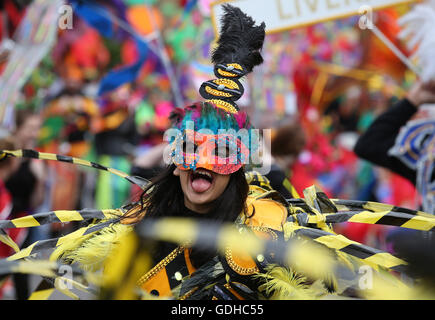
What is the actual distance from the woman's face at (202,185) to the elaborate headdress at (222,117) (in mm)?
40

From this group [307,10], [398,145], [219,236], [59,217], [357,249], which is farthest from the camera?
[307,10]

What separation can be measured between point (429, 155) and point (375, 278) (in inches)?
66.6

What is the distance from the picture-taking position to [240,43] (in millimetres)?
2039

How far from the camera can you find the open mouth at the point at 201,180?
1.73 metres

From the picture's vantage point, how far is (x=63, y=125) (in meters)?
6.16

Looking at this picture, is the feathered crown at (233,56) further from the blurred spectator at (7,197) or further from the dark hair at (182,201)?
the blurred spectator at (7,197)

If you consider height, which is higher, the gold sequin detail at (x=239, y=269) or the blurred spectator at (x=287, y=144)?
the blurred spectator at (x=287, y=144)

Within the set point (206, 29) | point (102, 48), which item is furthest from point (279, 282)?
point (102, 48)

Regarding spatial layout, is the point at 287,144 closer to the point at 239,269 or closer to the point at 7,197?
the point at 7,197

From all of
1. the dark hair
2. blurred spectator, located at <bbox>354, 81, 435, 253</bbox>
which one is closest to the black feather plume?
the dark hair

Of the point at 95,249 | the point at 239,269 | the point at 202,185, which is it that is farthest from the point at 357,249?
the point at 95,249

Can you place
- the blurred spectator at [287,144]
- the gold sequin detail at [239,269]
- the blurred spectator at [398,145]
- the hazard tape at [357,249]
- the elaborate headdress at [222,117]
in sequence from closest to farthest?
1. the hazard tape at [357,249]
2. the gold sequin detail at [239,269]
3. the elaborate headdress at [222,117]
4. the blurred spectator at [398,145]
5. the blurred spectator at [287,144]

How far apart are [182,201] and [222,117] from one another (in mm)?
343

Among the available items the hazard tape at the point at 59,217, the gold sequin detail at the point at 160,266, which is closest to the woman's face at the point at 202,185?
the gold sequin detail at the point at 160,266
